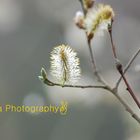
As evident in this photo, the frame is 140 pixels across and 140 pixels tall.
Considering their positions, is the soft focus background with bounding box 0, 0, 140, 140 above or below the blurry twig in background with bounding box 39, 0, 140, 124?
below

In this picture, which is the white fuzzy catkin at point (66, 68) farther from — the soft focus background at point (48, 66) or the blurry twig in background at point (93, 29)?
the soft focus background at point (48, 66)

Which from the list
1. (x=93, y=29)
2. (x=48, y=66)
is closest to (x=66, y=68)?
(x=93, y=29)

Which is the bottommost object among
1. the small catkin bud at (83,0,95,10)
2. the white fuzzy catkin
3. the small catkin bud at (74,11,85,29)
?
the white fuzzy catkin

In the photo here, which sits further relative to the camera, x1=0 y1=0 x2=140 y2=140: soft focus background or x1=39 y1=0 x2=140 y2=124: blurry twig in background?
x1=0 y1=0 x2=140 y2=140: soft focus background

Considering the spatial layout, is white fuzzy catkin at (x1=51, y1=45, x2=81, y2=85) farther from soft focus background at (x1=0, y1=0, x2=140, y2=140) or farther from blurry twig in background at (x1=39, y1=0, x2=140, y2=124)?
soft focus background at (x1=0, y1=0, x2=140, y2=140)

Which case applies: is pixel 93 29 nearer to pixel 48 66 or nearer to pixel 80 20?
pixel 80 20

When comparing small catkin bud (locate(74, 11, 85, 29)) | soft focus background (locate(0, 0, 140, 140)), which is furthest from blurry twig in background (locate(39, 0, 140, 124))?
soft focus background (locate(0, 0, 140, 140))

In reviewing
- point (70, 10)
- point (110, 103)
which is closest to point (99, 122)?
point (110, 103)

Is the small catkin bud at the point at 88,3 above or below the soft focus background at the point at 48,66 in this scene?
above

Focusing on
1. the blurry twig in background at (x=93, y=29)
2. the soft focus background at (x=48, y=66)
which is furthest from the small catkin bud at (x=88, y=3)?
the soft focus background at (x=48, y=66)
